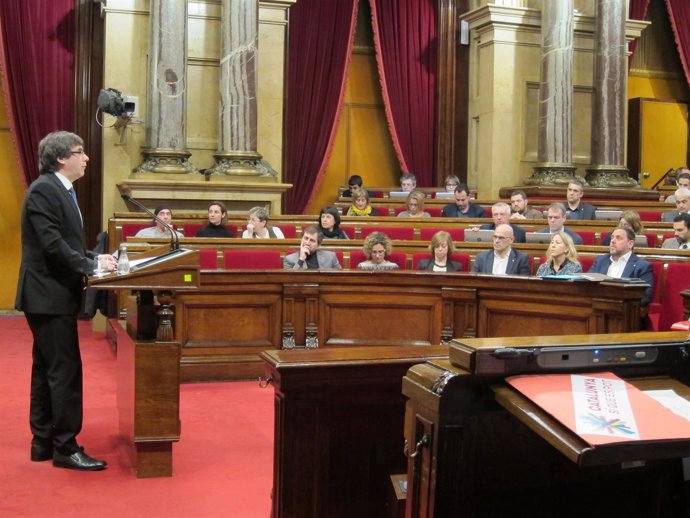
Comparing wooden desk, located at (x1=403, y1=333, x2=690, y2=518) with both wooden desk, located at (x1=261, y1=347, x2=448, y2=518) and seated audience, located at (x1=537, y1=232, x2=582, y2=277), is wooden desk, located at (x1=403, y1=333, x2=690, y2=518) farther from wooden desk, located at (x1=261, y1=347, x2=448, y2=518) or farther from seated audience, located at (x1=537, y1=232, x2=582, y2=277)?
seated audience, located at (x1=537, y1=232, x2=582, y2=277)

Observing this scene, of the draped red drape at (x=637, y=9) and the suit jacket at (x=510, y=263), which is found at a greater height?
the draped red drape at (x=637, y=9)

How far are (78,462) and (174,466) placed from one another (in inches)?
15.7

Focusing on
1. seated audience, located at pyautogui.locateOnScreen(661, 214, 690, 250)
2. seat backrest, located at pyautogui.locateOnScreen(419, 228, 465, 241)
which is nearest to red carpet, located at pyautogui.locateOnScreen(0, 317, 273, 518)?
seat backrest, located at pyautogui.locateOnScreen(419, 228, 465, 241)

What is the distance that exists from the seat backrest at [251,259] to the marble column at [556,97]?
15.8 ft

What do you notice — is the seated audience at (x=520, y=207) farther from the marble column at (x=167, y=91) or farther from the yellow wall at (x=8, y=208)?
the yellow wall at (x=8, y=208)

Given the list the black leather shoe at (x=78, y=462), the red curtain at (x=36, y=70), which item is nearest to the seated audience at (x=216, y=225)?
the red curtain at (x=36, y=70)

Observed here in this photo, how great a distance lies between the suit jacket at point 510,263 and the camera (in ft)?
21.1

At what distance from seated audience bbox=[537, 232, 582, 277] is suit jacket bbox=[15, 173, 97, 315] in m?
3.17

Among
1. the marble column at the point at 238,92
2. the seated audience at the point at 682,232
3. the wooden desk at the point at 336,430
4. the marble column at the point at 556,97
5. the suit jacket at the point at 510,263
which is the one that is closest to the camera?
the wooden desk at the point at 336,430

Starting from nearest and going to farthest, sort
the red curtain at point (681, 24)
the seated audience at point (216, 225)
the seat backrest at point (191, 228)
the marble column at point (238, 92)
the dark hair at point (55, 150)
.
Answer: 1. the dark hair at point (55, 150)
2. the seated audience at point (216, 225)
3. the seat backrest at point (191, 228)
4. the marble column at point (238, 92)
5. the red curtain at point (681, 24)

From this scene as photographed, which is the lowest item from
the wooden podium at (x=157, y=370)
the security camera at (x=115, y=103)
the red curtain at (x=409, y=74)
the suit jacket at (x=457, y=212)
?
the wooden podium at (x=157, y=370)

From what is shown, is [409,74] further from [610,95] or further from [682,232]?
[682,232]

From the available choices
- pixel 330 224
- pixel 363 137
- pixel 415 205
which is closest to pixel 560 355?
pixel 330 224

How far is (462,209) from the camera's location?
9.38m
